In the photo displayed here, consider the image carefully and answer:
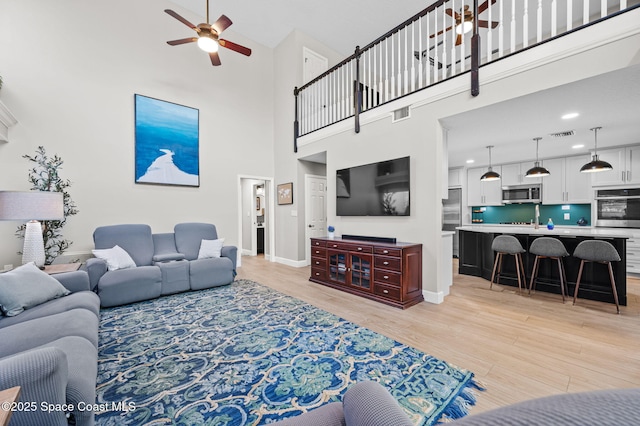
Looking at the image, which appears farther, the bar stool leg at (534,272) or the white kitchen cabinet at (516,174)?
the white kitchen cabinet at (516,174)

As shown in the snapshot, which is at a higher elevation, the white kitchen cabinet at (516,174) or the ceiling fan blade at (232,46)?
the ceiling fan blade at (232,46)

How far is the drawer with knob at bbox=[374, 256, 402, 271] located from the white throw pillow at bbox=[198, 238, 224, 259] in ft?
8.68

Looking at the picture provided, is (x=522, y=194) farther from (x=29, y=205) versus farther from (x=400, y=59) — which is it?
(x=29, y=205)

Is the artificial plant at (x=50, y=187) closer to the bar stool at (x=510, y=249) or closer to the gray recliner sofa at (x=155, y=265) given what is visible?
the gray recliner sofa at (x=155, y=265)

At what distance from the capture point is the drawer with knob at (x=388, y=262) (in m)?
3.44

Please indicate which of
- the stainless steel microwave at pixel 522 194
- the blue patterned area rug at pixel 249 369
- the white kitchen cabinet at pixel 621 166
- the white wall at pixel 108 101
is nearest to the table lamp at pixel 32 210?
the blue patterned area rug at pixel 249 369

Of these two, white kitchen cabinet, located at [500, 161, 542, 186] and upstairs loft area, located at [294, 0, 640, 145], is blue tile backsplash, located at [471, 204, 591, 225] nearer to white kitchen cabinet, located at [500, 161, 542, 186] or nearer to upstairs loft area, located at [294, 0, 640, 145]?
white kitchen cabinet, located at [500, 161, 542, 186]

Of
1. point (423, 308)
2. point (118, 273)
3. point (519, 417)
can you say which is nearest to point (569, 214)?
point (423, 308)

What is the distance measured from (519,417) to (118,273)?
4229mm

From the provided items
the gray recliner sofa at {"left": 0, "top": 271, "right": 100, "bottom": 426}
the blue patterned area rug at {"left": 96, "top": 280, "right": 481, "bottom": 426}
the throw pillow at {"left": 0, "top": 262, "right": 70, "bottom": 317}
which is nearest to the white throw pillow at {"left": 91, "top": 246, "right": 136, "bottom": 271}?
the blue patterned area rug at {"left": 96, "top": 280, "right": 481, "bottom": 426}

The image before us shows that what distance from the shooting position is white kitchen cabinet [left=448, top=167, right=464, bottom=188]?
7.48 m

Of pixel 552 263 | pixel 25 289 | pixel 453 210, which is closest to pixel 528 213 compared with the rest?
pixel 453 210

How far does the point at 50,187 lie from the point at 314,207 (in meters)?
4.49

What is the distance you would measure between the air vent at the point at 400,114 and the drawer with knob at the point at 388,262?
81.0 inches
